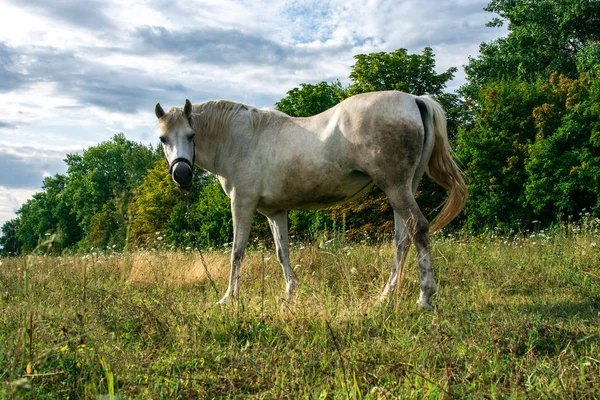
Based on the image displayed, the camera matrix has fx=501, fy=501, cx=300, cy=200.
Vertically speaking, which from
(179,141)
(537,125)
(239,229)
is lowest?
(239,229)

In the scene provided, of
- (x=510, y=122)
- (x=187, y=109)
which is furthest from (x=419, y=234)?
(x=510, y=122)

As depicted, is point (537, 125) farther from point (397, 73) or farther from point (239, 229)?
point (239, 229)

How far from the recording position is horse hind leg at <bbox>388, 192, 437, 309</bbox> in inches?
214

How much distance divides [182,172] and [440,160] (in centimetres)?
311

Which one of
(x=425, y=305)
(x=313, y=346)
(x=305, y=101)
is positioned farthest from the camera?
(x=305, y=101)

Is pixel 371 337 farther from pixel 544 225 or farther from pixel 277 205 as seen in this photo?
pixel 544 225

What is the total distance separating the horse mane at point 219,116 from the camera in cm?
665

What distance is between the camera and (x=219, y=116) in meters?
6.75

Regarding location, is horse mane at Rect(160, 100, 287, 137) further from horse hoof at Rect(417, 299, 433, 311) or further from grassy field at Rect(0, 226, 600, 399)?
horse hoof at Rect(417, 299, 433, 311)

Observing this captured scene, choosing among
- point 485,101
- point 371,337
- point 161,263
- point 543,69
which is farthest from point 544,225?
point 371,337

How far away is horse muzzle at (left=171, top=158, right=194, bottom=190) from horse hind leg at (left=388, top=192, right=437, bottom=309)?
2440 mm

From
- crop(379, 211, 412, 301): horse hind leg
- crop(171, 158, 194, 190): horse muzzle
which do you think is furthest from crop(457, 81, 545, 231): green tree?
crop(171, 158, 194, 190): horse muzzle

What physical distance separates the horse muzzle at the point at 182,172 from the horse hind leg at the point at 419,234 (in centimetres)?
244

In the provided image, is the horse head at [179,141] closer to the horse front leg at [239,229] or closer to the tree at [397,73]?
the horse front leg at [239,229]
